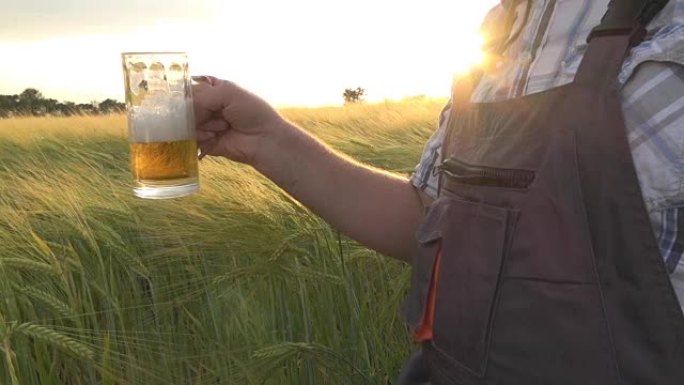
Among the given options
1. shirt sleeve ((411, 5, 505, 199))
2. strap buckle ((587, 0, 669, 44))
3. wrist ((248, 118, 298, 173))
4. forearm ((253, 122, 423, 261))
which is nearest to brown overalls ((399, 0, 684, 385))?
strap buckle ((587, 0, 669, 44))

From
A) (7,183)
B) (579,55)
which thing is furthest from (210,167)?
(579,55)

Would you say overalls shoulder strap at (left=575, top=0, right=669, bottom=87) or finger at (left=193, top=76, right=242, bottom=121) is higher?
overalls shoulder strap at (left=575, top=0, right=669, bottom=87)

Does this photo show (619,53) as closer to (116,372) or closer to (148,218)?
(116,372)

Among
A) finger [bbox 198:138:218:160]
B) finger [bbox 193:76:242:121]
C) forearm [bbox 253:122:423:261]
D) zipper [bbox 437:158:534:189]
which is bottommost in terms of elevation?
forearm [bbox 253:122:423:261]

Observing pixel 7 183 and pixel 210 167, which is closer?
pixel 210 167

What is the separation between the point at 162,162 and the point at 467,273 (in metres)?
0.53

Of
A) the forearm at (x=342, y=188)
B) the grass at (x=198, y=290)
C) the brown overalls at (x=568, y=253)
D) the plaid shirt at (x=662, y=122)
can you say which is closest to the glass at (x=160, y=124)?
the forearm at (x=342, y=188)

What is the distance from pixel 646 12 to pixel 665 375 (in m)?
0.38

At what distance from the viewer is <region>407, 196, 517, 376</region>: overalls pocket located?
2.84 ft

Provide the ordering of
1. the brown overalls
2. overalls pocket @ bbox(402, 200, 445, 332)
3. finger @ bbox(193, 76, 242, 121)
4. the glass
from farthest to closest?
finger @ bbox(193, 76, 242, 121) < the glass < overalls pocket @ bbox(402, 200, 445, 332) < the brown overalls

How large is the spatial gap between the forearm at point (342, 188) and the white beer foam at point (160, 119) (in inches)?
9.0

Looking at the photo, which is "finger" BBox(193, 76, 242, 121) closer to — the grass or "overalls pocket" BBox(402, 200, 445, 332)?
the grass

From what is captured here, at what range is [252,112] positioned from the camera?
137cm

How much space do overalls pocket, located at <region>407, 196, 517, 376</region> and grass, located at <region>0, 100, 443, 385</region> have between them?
0.47m
